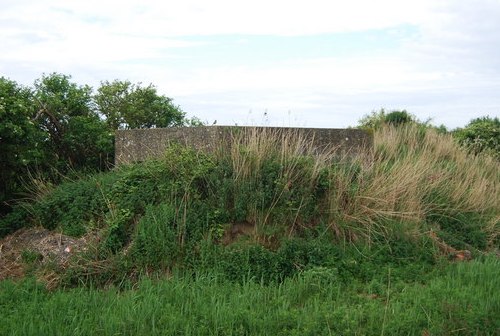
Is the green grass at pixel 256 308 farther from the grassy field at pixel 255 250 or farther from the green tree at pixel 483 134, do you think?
the green tree at pixel 483 134

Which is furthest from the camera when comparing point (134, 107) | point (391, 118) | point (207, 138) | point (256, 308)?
point (391, 118)

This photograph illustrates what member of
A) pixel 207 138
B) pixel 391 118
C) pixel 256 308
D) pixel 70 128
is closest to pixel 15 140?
pixel 70 128

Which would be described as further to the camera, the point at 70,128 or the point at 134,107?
the point at 134,107

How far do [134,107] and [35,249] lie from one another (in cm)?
569

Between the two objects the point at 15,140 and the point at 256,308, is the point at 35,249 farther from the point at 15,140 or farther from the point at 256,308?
the point at 256,308

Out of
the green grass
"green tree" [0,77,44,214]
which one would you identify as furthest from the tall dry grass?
"green tree" [0,77,44,214]

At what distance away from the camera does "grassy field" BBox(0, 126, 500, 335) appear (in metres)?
6.03

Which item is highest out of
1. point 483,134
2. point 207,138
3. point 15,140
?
point 483,134

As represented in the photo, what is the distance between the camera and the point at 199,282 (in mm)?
7164

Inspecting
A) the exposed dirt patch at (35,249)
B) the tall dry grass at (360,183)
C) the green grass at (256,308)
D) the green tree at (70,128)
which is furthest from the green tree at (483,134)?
the exposed dirt patch at (35,249)

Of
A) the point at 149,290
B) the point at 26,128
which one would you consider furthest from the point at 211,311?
the point at 26,128

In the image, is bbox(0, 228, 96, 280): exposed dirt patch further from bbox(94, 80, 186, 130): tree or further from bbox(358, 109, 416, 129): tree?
bbox(358, 109, 416, 129): tree

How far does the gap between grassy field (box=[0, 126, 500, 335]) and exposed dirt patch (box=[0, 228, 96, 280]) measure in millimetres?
34

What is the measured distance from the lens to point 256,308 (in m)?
6.30
